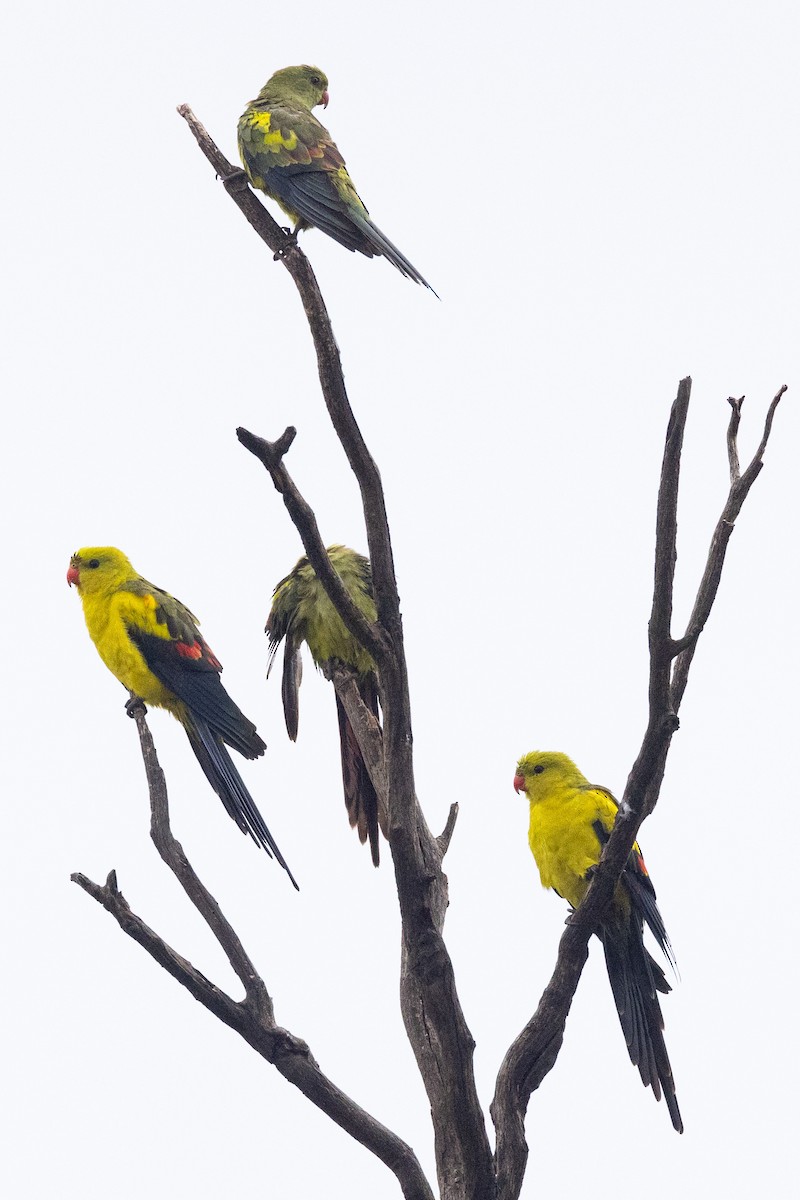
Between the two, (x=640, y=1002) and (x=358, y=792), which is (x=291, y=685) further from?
(x=640, y=1002)

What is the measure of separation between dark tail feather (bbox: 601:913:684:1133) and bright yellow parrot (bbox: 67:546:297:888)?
1.67 m

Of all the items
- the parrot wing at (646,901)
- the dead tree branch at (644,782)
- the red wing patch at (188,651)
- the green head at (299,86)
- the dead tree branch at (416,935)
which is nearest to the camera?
the dead tree branch at (644,782)

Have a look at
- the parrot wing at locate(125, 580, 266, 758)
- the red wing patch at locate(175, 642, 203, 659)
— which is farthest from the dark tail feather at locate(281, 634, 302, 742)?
the red wing patch at locate(175, 642, 203, 659)

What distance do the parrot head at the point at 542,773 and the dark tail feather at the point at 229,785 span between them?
1.45 meters

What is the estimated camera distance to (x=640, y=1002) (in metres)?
5.04

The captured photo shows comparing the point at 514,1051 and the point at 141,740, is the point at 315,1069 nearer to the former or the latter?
the point at 514,1051

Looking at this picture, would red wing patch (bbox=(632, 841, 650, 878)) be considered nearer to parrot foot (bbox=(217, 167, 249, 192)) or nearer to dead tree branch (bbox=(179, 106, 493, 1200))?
dead tree branch (bbox=(179, 106, 493, 1200))

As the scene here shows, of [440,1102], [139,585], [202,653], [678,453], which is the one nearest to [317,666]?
[202,653]

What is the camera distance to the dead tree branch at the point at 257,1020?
4.29 meters

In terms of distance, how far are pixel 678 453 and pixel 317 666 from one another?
2.83 metres

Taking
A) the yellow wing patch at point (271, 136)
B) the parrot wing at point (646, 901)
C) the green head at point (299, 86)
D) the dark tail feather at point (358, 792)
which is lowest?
the parrot wing at point (646, 901)

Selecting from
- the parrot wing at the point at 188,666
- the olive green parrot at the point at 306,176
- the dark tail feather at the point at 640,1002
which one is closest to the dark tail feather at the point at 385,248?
the olive green parrot at the point at 306,176

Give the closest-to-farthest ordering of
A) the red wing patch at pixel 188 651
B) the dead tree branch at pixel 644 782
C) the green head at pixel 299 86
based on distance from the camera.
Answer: the dead tree branch at pixel 644 782 < the red wing patch at pixel 188 651 < the green head at pixel 299 86

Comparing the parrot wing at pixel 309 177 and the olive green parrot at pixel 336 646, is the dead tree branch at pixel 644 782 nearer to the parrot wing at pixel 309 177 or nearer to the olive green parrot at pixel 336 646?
the olive green parrot at pixel 336 646
